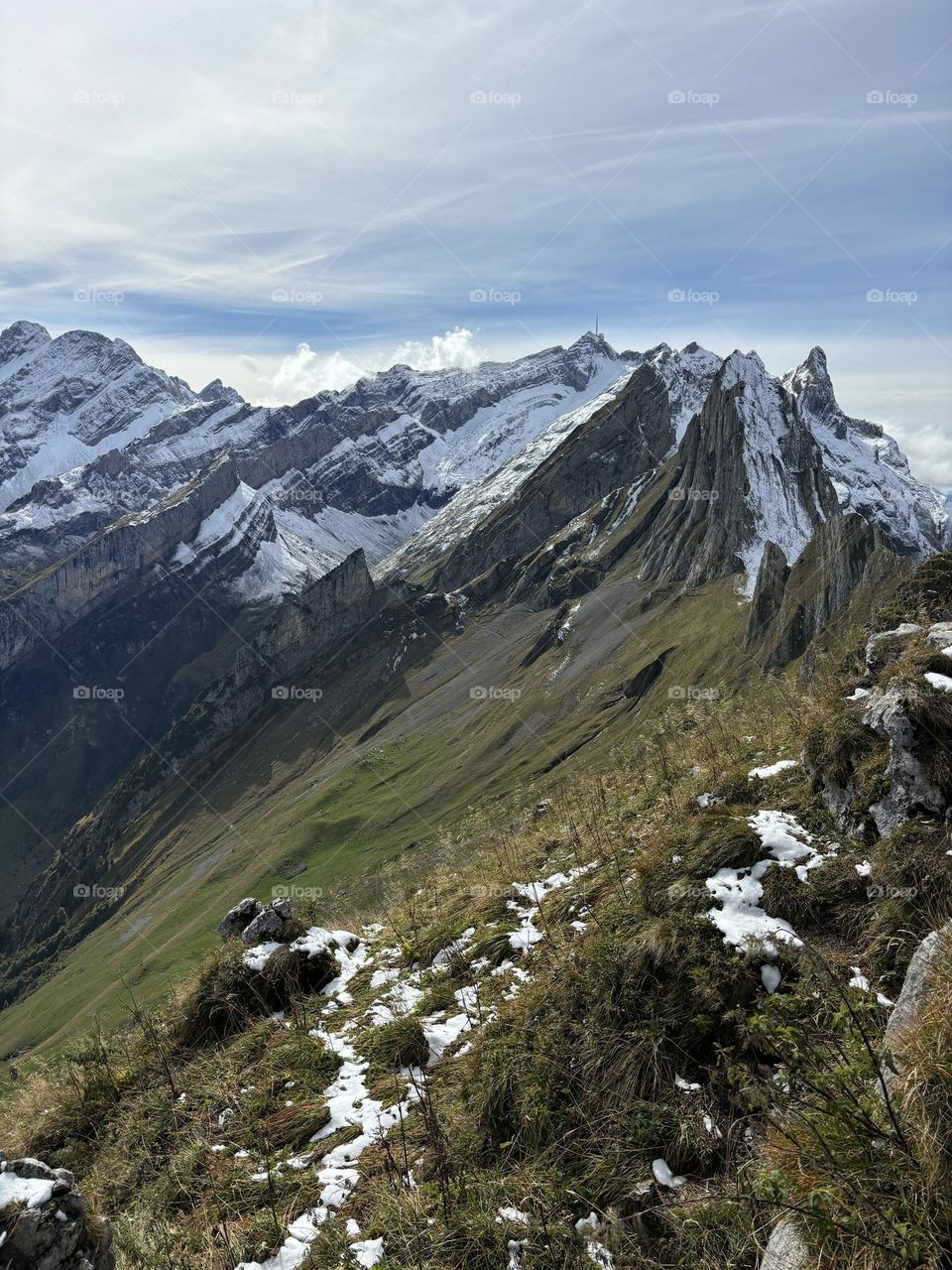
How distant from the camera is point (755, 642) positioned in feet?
338

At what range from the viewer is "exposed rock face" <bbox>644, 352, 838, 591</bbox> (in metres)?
152

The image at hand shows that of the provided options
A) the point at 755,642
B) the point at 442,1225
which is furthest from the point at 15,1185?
the point at 755,642

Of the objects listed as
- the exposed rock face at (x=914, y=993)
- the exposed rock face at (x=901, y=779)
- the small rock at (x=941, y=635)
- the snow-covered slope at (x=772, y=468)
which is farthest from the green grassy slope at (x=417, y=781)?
the exposed rock face at (x=914, y=993)

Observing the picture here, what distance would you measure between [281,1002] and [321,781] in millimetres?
187617

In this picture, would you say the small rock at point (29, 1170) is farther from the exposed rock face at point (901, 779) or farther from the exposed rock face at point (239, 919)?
the exposed rock face at point (901, 779)

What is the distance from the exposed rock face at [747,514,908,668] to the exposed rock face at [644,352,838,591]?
33458 millimetres

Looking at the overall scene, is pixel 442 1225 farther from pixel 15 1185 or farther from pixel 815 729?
pixel 815 729

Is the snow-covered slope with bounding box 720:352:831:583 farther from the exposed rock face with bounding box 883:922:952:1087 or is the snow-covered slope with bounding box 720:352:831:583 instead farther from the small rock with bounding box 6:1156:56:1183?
the small rock with bounding box 6:1156:56:1183

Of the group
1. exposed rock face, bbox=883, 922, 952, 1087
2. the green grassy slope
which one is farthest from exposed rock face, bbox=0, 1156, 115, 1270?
the green grassy slope

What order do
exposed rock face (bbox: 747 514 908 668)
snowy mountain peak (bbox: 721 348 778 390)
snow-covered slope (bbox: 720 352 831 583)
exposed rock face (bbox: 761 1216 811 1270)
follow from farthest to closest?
snowy mountain peak (bbox: 721 348 778 390) → snow-covered slope (bbox: 720 352 831 583) → exposed rock face (bbox: 747 514 908 668) → exposed rock face (bbox: 761 1216 811 1270)

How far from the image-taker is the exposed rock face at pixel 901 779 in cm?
763

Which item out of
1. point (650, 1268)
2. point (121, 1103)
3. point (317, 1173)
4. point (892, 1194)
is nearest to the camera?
point (892, 1194)

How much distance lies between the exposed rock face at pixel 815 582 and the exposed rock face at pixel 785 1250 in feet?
263

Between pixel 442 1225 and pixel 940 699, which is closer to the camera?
pixel 442 1225
